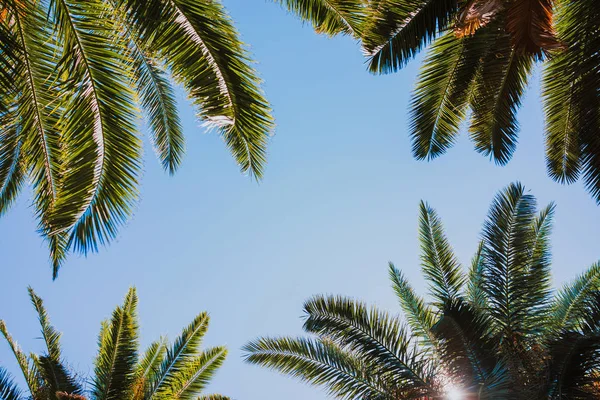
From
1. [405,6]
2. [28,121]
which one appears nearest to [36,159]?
[28,121]

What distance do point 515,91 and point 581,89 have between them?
8.56 feet

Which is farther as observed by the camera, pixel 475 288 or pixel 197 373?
pixel 197 373

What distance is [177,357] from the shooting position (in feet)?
37.7

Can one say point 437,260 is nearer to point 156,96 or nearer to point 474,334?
point 474,334

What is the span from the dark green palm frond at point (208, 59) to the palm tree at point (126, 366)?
21.2ft

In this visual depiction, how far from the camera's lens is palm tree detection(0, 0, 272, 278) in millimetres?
5059

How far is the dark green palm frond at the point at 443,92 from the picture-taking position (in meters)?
7.89

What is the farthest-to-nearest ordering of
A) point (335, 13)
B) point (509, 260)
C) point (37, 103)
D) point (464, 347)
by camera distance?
point (509, 260) → point (464, 347) → point (335, 13) → point (37, 103)

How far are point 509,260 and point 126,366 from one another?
6662 mm

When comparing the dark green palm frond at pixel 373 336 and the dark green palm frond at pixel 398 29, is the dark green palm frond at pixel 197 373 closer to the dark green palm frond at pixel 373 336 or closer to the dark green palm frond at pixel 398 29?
the dark green palm frond at pixel 373 336

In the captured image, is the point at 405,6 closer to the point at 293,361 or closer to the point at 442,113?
the point at 442,113

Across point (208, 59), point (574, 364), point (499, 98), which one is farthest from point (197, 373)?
point (208, 59)

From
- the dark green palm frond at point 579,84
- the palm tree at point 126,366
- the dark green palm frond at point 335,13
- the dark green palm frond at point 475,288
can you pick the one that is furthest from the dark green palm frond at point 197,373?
the dark green palm frond at point 579,84

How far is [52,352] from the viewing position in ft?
36.7
